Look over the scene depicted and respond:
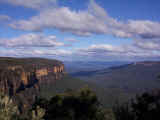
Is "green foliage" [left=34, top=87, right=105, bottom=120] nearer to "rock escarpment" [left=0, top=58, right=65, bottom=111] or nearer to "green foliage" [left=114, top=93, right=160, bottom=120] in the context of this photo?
"green foliage" [left=114, top=93, right=160, bottom=120]

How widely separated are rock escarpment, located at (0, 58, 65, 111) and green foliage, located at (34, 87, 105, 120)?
51.3m

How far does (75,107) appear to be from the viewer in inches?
1164

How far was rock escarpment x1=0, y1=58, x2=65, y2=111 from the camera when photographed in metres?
90.5

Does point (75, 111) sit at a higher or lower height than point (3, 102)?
lower

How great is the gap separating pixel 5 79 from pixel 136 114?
78599mm

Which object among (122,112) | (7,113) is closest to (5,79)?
(122,112)

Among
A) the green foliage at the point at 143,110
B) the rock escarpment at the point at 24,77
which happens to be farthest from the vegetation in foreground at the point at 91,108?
the rock escarpment at the point at 24,77

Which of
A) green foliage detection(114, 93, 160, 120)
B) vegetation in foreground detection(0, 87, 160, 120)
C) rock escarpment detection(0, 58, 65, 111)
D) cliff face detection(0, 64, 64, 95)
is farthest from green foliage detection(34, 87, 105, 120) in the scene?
cliff face detection(0, 64, 64, 95)

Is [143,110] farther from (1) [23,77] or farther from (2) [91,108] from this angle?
(1) [23,77]

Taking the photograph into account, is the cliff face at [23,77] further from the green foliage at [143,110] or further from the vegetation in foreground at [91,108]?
the green foliage at [143,110]

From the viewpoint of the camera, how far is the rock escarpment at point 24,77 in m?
90.5

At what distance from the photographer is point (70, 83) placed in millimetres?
134250

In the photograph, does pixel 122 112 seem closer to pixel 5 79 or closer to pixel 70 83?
pixel 5 79

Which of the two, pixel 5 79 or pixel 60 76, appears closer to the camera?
pixel 5 79
